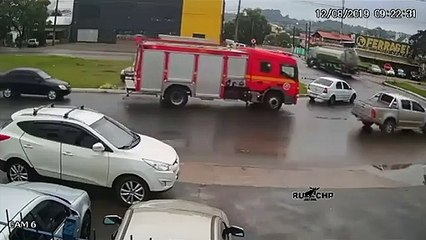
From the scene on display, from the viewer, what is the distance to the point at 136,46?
39.6 ft

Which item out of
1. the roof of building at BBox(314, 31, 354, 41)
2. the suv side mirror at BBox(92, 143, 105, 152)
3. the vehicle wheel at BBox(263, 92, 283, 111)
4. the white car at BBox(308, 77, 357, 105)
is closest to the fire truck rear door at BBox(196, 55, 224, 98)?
the vehicle wheel at BBox(263, 92, 283, 111)

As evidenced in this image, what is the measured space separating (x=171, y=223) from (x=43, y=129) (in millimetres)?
3947

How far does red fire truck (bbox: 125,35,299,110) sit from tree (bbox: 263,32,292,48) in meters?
0.38

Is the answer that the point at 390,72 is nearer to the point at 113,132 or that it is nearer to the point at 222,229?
the point at 113,132

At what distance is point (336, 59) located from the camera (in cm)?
1258

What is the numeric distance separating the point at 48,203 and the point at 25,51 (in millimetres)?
5536

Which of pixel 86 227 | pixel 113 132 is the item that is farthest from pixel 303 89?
pixel 86 227

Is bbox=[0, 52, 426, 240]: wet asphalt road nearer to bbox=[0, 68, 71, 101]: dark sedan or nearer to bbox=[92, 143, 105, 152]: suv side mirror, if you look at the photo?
bbox=[0, 68, 71, 101]: dark sedan

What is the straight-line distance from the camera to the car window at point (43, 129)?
9469mm

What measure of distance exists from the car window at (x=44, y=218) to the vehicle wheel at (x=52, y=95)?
5119 millimetres

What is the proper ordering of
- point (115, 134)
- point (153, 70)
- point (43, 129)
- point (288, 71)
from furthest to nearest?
point (288, 71)
point (153, 70)
point (115, 134)
point (43, 129)

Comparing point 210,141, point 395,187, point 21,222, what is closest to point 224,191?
point 210,141

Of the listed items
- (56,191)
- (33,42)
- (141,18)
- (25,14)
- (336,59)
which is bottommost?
(56,191)

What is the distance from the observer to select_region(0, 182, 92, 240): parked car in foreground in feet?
19.7
